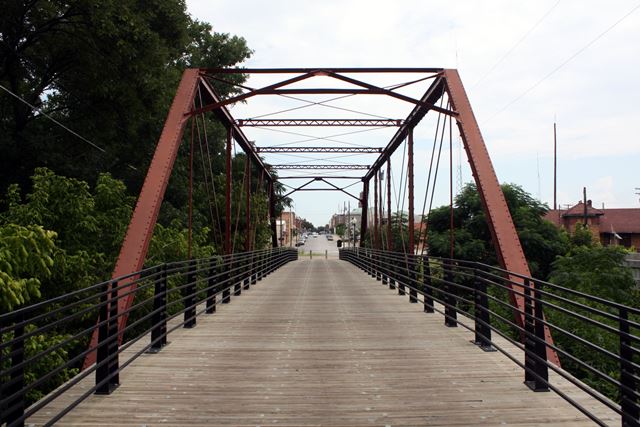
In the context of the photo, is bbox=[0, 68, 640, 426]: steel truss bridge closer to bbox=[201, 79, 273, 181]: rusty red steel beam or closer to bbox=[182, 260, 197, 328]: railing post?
bbox=[182, 260, 197, 328]: railing post

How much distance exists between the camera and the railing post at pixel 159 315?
631 centimetres

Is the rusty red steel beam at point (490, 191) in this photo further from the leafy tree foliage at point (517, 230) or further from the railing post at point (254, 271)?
the leafy tree foliage at point (517, 230)

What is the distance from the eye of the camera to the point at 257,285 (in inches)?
619

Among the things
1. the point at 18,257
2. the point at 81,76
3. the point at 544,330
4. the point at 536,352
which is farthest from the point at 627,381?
the point at 81,76

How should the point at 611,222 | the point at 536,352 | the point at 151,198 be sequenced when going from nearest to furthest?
the point at 536,352
the point at 151,198
the point at 611,222

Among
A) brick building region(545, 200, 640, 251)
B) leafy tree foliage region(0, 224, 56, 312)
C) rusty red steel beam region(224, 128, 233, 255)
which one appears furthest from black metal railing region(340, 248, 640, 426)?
brick building region(545, 200, 640, 251)

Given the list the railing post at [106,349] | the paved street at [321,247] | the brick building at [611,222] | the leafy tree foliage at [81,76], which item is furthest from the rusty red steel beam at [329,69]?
the paved street at [321,247]

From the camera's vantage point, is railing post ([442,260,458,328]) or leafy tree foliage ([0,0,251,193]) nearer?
railing post ([442,260,458,328])

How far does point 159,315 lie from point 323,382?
2312 mm

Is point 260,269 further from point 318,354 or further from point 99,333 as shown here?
point 99,333

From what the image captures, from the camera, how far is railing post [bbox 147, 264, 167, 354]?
20.7 ft

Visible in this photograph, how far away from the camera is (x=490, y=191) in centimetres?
891

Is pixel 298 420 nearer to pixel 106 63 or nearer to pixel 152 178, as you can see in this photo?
pixel 152 178

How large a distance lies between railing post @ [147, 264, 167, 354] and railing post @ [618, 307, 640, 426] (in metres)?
4.65
